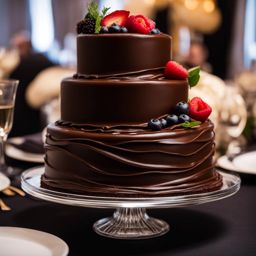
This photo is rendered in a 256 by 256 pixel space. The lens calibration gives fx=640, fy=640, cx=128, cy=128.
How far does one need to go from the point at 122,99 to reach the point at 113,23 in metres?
0.18

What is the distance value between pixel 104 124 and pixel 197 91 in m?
0.96

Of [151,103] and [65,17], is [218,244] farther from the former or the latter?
[65,17]

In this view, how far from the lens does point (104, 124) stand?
138 cm

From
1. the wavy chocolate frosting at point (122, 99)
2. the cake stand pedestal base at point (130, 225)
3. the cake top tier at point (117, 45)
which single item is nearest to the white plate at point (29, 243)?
the cake stand pedestal base at point (130, 225)

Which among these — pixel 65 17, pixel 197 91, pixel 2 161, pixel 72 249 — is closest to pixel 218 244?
pixel 72 249

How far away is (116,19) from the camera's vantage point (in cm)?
144

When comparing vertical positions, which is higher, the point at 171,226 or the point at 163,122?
the point at 163,122

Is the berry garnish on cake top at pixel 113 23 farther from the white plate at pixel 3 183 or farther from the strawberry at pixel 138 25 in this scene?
the white plate at pixel 3 183

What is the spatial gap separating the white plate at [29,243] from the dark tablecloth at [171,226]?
64mm

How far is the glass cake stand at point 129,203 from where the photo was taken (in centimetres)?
126

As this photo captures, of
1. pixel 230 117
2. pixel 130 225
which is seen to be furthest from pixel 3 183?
pixel 230 117

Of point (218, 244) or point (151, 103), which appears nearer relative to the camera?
point (218, 244)

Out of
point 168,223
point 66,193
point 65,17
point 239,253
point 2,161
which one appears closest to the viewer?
point 239,253

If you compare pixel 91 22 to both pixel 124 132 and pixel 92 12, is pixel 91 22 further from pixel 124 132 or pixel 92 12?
pixel 124 132
